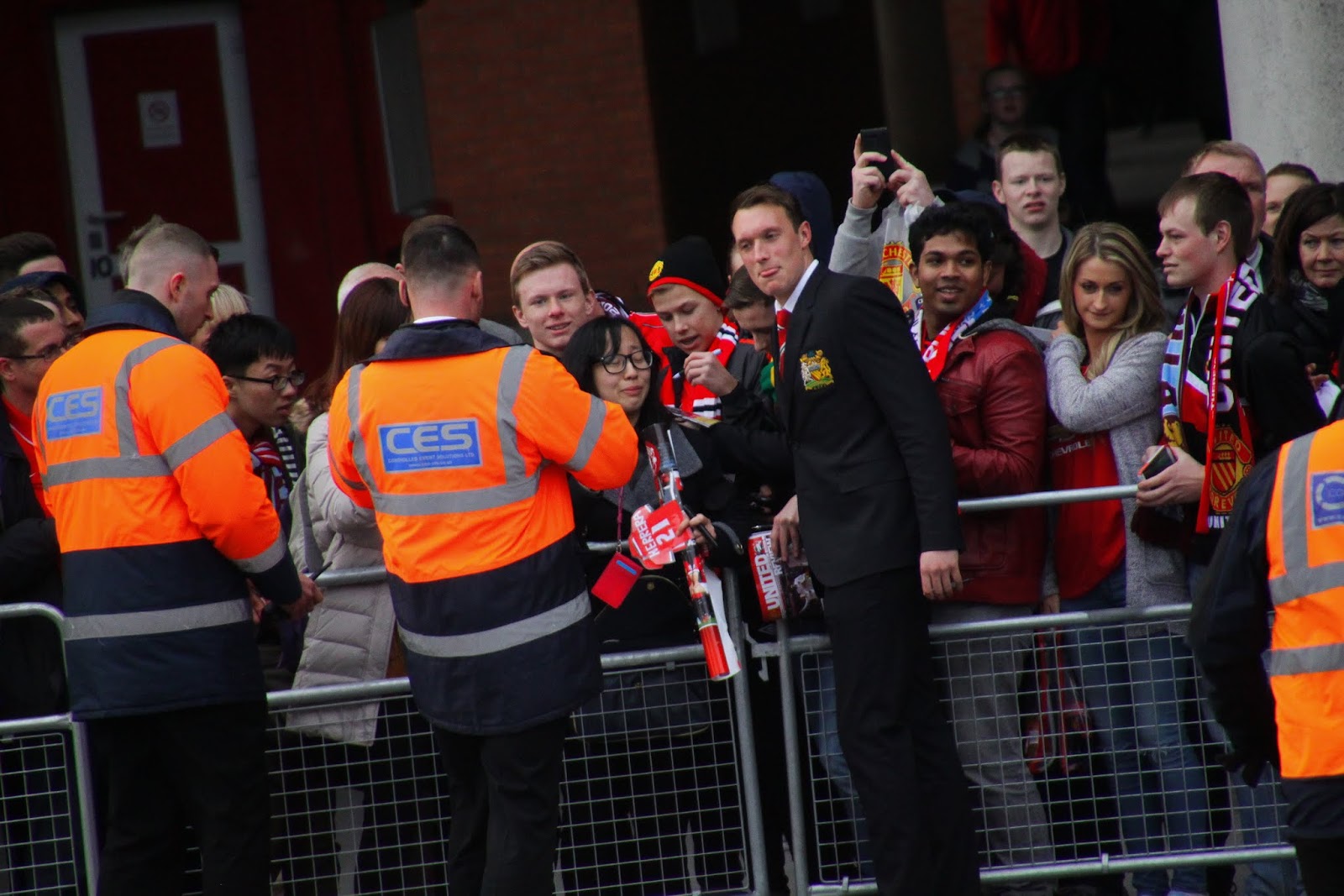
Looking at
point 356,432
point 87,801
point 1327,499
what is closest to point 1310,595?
point 1327,499

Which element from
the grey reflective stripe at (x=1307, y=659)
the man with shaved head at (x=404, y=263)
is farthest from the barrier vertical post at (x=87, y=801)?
the grey reflective stripe at (x=1307, y=659)

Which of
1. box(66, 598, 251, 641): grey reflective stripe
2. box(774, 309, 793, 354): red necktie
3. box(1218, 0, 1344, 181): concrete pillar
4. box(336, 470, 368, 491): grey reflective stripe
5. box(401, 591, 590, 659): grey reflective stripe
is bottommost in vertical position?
box(401, 591, 590, 659): grey reflective stripe

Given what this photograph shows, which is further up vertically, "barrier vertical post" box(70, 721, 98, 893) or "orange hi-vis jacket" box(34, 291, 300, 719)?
"orange hi-vis jacket" box(34, 291, 300, 719)

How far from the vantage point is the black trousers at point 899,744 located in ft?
15.1

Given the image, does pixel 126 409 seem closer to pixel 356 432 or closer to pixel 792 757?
pixel 356 432

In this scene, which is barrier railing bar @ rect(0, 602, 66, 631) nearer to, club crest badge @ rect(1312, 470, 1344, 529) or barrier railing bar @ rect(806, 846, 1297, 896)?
barrier railing bar @ rect(806, 846, 1297, 896)

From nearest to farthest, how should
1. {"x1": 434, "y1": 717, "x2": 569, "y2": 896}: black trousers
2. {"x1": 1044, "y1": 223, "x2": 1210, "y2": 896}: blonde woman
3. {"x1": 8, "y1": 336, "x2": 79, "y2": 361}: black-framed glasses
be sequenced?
1. {"x1": 434, "y1": 717, "x2": 569, "y2": 896}: black trousers
2. {"x1": 1044, "y1": 223, "x2": 1210, "y2": 896}: blonde woman
3. {"x1": 8, "y1": 336, "x2": 79, "y2": 361}: black-framed glasses

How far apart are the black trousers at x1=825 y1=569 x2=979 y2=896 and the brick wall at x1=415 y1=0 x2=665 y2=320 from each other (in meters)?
5.06

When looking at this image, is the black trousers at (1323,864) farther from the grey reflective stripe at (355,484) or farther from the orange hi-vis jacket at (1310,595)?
the grey reflective stripe at (355,484)

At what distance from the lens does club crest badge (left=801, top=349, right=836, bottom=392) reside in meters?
4.76

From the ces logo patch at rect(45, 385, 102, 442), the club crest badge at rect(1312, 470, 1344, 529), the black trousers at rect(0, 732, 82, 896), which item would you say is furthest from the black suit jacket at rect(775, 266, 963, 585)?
the black trousers at rect(0, 732, 82, 896)

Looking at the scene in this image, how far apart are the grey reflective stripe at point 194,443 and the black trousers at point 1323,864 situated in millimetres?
A: 3010

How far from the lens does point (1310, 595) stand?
3.42 meters

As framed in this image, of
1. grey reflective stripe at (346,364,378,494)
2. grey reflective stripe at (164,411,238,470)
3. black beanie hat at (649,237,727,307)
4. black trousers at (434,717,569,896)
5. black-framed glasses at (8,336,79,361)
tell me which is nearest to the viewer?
black trousers at (434,717,569,896)
